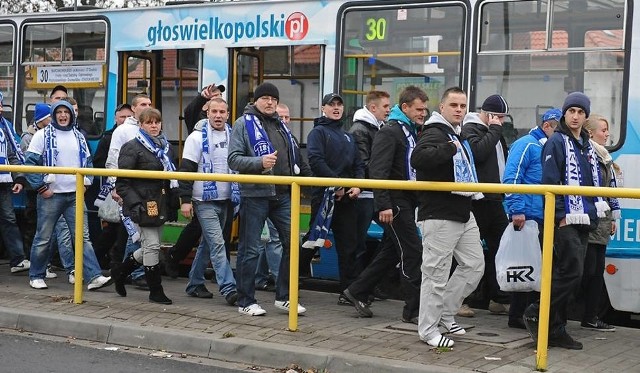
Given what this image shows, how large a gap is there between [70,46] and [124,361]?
230 inches

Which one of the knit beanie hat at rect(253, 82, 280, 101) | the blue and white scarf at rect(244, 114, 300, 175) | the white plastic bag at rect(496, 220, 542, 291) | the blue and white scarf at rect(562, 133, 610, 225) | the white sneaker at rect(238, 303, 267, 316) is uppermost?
the knit beanie hat at rect(253, 82, 280, 101)

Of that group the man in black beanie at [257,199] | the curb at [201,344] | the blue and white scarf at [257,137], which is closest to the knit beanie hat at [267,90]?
the man in black beanie at [257,199]

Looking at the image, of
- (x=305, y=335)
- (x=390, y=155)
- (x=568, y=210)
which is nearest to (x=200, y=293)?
(x=305, y=335)

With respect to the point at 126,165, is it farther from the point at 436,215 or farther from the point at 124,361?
the point at 436,215

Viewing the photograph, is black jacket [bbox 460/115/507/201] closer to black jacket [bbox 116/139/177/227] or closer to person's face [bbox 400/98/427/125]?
person's face [bbox 400/98/427/125]

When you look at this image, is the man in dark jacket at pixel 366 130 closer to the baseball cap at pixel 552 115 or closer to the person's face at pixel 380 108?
the person's face at pixel 380 108

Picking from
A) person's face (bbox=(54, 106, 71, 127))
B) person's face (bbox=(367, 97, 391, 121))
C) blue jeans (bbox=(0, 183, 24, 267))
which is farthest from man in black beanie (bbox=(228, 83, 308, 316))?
blue jeans (bbox=(0, 183, 24, 267))

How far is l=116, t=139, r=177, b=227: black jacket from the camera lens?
368 inches

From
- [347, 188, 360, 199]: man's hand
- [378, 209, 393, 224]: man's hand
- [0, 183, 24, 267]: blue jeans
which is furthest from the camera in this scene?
[0, 183, 24, 267]: blue jeans

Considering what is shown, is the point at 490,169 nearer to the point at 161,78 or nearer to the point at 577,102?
the point at 577,102

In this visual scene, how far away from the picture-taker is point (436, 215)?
301 inches

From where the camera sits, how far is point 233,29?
1144 cm

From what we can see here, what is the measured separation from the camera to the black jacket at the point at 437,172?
753 centimetres

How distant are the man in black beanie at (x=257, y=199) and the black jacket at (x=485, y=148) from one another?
4.95 feet
